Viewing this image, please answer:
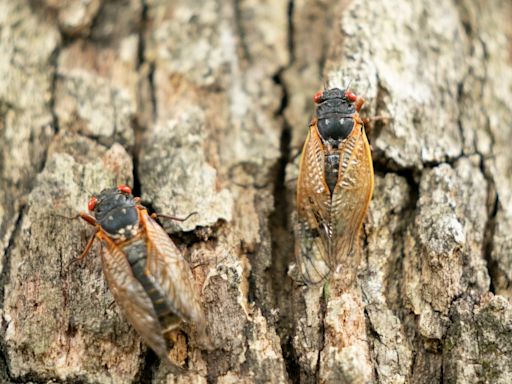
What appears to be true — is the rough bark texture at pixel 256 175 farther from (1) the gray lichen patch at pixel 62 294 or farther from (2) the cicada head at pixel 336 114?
(2) the cicada head at pixel 336 114

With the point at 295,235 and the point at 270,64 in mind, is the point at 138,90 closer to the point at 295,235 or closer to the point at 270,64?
the point at 270,64

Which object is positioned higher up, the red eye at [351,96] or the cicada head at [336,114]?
the red eye at [351,96]

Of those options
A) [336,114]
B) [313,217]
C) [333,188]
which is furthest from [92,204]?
[336,114]

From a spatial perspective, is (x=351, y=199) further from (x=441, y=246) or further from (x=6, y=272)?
(x=6, y=272)

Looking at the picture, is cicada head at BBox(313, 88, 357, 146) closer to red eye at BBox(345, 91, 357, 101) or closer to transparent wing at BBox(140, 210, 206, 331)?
red eye at BBox(345, 91, 357, 101)

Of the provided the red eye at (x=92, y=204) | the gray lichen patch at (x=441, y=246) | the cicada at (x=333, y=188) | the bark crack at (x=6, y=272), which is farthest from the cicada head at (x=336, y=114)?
the bark crack at (x=6, y=272)

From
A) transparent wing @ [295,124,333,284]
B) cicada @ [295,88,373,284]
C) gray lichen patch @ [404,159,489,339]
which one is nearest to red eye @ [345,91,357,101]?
cicada @ [295,88,373,284]

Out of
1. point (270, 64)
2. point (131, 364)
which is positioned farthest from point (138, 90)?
point (131, 364)

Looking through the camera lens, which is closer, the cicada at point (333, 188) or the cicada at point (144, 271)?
the cicada at point (144, 271)
